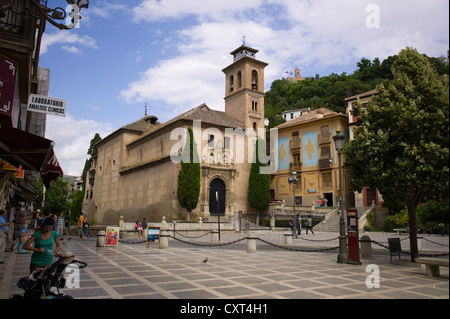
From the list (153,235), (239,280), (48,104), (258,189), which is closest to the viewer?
(48,104)

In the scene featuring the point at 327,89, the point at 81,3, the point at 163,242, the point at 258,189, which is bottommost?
the point at 163,242

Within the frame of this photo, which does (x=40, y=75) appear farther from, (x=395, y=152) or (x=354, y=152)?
(x=395, y=152)

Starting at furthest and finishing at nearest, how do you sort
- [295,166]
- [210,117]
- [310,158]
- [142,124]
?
[142,124], [295,166], [310,158], [210,117]

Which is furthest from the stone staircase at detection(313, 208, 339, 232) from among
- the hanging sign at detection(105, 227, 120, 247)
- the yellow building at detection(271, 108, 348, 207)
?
the hanging sign at detection(105, 227, 120, 247)

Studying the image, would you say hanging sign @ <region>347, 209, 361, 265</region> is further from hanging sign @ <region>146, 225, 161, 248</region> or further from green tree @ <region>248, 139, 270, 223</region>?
green tree @ <region>248, 139, 270, 223</region>

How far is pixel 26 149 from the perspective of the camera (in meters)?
7.29

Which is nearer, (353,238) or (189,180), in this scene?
(353,238)

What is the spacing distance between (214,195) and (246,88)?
14223mm

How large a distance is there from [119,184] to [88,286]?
39.2 meters

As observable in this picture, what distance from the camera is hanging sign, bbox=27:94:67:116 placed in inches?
255

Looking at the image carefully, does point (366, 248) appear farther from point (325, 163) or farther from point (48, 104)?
point (325, 163)

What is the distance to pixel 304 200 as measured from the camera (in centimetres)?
4016

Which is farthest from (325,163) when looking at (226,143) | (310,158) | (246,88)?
(246,88)
